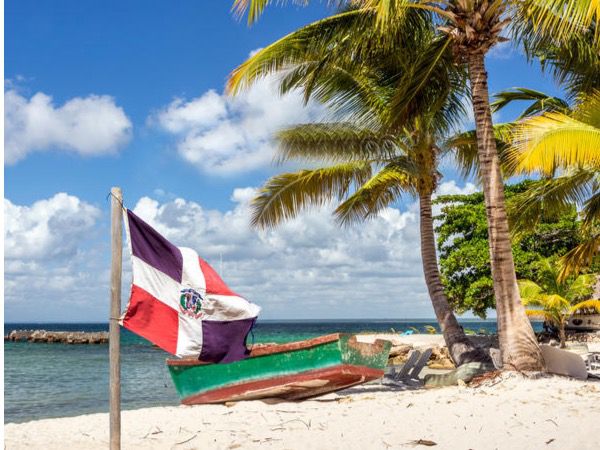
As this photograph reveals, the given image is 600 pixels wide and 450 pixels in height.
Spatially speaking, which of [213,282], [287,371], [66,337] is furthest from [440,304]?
[66,337]

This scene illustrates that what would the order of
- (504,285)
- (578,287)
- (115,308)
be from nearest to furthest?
1. (115,308)
2. (504,285)
3. (578,287)

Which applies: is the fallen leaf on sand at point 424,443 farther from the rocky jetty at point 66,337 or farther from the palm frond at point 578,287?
the rocky jetty at point 66,337

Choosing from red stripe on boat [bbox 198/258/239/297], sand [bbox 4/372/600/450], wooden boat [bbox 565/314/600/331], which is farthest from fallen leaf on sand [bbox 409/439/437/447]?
wooden boat [bbox 565/314/600/331]

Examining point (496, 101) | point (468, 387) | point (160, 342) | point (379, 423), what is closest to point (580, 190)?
point (496, 101)

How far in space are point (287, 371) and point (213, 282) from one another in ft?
20.4

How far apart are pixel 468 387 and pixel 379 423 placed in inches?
123

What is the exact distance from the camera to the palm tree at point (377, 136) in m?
14.8

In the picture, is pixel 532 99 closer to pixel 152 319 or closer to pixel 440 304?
pixel 440 304

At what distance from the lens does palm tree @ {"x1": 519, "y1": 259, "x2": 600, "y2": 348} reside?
2561 cm

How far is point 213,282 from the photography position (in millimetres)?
6965

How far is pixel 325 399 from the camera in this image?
1297cm

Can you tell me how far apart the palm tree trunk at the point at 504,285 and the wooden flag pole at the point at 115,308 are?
25.5 ft

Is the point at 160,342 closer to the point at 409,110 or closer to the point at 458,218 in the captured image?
the point at 409,110

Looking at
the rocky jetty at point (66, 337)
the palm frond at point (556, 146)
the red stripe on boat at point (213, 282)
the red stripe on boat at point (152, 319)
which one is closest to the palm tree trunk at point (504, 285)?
the palm frond at point (556, 146)
